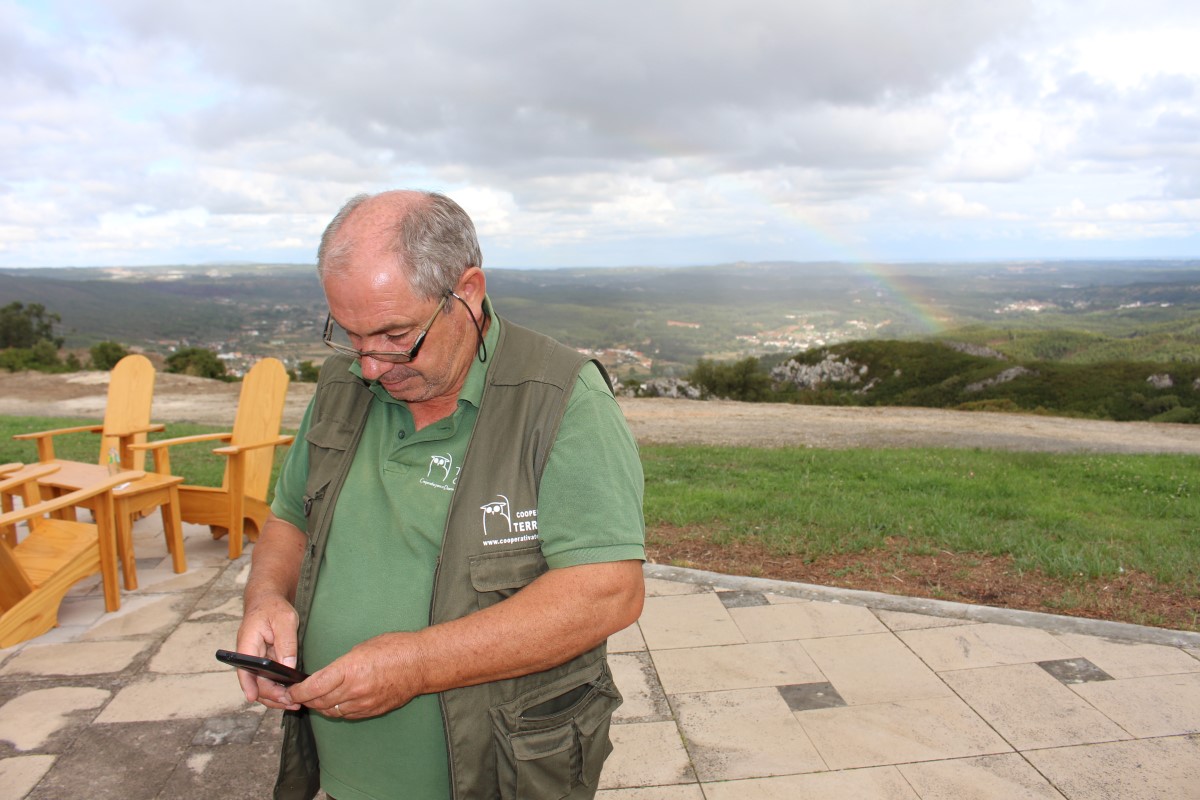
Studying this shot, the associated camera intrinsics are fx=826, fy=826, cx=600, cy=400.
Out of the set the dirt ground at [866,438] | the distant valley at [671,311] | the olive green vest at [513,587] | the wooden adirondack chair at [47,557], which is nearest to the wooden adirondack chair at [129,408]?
the wooden adirondack chair at [47,557]

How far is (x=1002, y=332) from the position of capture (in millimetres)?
80438

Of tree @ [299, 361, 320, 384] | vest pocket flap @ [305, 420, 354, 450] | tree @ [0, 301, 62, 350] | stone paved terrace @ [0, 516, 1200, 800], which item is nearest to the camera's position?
vest pocket flap @ [305, 420, 354, 450]

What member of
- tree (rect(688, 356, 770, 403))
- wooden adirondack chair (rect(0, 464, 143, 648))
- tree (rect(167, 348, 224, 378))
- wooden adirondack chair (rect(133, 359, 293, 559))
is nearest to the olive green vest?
wooden adirondack chair (rect(0, 464, 143, 648))

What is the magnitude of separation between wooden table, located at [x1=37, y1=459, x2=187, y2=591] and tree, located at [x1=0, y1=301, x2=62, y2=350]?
1201 inches

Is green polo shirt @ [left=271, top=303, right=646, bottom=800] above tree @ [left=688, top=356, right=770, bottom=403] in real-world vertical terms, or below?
above

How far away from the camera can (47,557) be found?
4605 millimetres

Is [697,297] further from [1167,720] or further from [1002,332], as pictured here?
[1167,720]

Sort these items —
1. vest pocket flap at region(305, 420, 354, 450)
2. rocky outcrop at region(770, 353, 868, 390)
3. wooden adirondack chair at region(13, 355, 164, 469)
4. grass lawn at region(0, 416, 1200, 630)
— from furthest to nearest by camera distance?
rocky outcrop at region(770, 353, 868, 390)
wooden adirondack chair at region(13, 355, 164, 469)
grass lawn at region(0, 416, 1200, 630)
vest pocket flap at region(305, 420, 354, 450)

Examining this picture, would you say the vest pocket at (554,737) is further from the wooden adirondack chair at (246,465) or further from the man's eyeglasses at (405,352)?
the wooden adirondack chair at (246,465)

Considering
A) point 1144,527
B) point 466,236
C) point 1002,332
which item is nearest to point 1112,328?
point 1002,332

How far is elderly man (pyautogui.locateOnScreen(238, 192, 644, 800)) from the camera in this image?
142cm

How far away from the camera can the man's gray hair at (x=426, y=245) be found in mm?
1513

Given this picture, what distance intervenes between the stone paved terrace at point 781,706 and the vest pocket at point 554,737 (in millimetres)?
1377

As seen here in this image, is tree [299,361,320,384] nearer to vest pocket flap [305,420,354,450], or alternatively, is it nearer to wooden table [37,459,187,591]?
wooden table [37,459,187,591]
